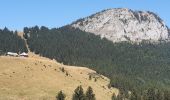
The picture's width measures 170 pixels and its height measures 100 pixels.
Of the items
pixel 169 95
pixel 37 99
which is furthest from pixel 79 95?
pixel 169 95

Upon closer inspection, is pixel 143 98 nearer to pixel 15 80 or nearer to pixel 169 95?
pixel 169 95

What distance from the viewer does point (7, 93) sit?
158250mm

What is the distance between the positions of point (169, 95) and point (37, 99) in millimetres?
51589

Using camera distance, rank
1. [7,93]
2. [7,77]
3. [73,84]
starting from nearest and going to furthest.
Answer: [7,93] → [7,77] → [73,84]

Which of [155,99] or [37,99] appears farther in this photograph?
[155,99]

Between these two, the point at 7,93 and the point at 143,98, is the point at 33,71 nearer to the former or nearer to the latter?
the point at 7,93

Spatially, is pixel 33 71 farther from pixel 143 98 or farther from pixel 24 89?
pixel 143 98

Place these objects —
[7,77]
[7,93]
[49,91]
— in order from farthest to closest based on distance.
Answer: [7,77]
[49,91]
[7,93]

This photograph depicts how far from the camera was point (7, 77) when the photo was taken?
181000 mm

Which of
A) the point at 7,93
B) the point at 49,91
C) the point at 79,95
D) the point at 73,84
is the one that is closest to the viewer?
the point at 79,95

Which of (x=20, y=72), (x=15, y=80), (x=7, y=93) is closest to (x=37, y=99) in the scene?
(x=7, y=93)

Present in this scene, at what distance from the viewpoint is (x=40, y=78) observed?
623 feet

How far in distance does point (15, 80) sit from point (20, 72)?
45.1ft

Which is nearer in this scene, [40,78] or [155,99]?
[155,99]
